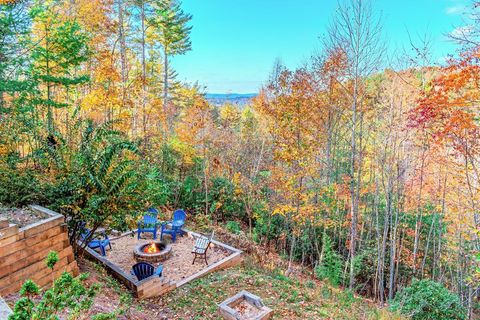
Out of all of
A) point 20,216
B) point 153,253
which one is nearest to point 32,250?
point 20,216

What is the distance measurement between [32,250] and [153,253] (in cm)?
422

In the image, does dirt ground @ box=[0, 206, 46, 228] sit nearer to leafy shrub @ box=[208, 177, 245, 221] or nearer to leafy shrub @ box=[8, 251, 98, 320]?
leafy shrub @ box=[8, 251, 98, 320]

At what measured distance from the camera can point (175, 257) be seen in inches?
318

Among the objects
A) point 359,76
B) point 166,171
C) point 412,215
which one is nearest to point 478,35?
point 359,76

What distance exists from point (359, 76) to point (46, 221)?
882 centimetres

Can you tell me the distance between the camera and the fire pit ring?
300 inches

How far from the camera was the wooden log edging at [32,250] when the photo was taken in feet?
11.5

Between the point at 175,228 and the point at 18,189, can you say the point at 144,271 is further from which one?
the point at 175,228

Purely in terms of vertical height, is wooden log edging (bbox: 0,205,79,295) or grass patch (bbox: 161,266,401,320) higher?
wooden log edging (bbox: 0,205,79,295)

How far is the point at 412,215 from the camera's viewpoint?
12.6 m

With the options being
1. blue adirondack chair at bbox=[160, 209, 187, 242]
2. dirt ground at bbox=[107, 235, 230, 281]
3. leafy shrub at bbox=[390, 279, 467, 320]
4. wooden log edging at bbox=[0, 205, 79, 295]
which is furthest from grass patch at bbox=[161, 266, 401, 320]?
blue adirondack chair at bbox=[160, 209, 187, 242]

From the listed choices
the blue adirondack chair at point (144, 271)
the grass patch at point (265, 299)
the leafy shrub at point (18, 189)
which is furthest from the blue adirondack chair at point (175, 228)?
the leafy shrub at point (18, 189)

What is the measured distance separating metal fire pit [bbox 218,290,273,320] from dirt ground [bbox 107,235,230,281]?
7.20ft

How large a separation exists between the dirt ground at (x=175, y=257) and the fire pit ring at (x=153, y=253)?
0.46 ft
